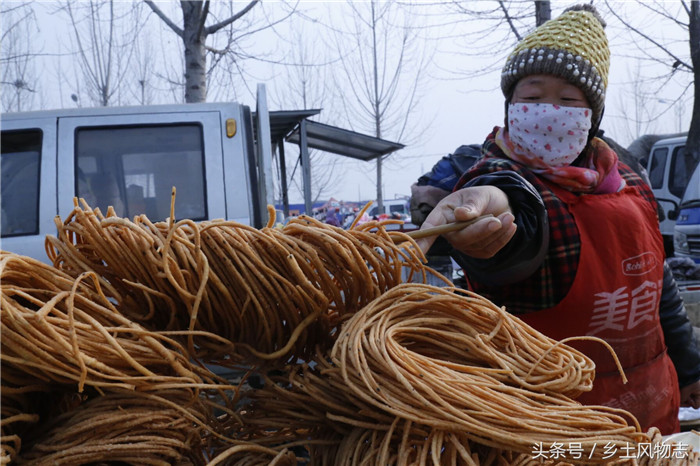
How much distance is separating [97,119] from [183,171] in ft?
1.81

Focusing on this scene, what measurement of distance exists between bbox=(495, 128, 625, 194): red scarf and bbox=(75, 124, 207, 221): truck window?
80.3 inches

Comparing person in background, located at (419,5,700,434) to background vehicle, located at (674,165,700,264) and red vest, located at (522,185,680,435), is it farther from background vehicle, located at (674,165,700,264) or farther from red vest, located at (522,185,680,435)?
background vehicle, located at (674,165,700,264)

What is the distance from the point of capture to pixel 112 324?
847mm

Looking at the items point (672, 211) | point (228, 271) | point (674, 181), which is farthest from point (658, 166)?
point (228, 271)

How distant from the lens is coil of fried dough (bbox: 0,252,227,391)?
727 mm

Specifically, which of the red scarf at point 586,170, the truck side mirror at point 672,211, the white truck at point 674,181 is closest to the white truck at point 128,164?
the red scarf at point 586,170

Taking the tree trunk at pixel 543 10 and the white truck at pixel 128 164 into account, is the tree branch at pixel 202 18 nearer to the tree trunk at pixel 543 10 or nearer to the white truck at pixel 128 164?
the white truck at pixel 128 164

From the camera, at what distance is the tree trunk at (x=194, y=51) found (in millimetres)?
6176

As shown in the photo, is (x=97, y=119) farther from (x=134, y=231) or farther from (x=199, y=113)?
(x=134, y=231)

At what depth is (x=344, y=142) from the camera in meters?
5.99

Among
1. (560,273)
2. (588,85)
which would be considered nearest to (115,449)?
(560,273)

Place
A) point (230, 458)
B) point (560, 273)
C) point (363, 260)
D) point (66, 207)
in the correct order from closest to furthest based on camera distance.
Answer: point (230, 458) → point (363, 260) → point (560, 273) → point (66, 207)

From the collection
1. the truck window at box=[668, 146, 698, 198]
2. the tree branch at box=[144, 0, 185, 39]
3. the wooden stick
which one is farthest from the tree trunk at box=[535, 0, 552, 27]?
the wooden stick

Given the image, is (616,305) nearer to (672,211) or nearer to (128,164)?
(128,164)
